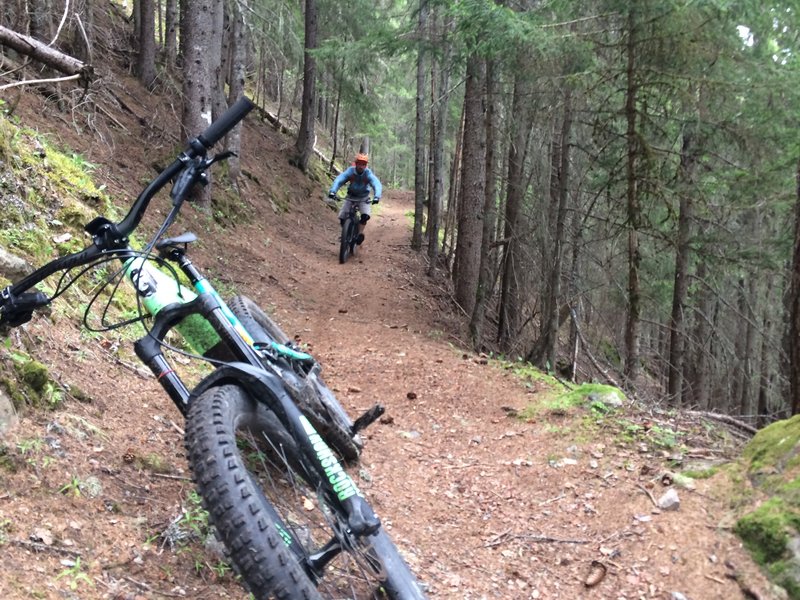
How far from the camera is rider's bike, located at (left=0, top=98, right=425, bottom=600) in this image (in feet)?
6.54

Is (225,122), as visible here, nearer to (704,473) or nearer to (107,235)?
(107,235)

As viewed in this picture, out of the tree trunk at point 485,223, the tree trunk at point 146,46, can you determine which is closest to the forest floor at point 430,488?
the tree trunk at point 485,223

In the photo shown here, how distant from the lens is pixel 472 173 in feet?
31.8

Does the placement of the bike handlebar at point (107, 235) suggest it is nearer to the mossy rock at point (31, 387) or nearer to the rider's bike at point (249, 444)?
the rider's bike at point (249, 444)

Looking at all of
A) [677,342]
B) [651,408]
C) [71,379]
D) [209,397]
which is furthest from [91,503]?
[677,342]

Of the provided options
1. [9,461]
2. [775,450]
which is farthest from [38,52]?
[775,450]

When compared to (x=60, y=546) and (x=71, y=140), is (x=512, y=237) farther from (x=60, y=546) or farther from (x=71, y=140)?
(x=60, y=546)

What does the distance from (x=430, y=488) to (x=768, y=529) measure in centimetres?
219

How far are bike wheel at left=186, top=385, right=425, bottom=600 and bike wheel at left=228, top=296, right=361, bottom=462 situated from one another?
0.39 metres

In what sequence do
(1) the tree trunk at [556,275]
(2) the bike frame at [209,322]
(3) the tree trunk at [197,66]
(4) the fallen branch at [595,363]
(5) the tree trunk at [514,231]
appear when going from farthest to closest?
(5) the tree trunk at [514,231] → (3) the tree trunk at [197,66] → (1) the tree trunk at [556,275] → (4) the fallen branch at [595,363] → (2) the bike frame at [209,322]

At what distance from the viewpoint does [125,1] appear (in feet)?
59.9

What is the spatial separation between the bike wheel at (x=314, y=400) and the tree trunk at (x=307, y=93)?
13.1 m

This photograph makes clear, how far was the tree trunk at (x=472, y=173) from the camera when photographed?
9.54 m

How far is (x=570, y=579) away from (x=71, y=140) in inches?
333
